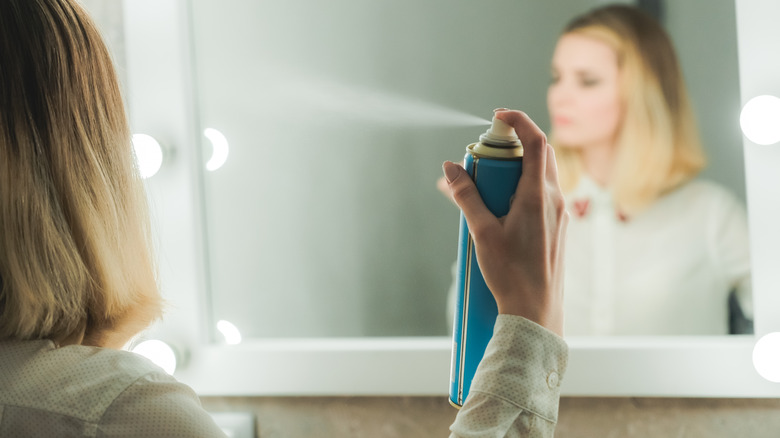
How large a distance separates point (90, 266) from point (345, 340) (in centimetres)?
35

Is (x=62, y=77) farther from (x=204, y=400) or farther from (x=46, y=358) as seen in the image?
(x=204, y=400)

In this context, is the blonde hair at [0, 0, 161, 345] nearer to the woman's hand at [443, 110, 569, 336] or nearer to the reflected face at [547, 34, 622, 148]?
the woman's hand at [443, 110, 569, 336]

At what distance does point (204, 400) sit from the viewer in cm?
78

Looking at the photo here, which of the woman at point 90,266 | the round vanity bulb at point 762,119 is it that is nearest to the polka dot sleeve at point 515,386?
the woman at point 90,266

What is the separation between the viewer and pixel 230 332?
2.50 ft

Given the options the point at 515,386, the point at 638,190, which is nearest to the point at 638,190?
the point at 638,190

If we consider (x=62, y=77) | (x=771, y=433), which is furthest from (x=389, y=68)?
(x=771, y=433)

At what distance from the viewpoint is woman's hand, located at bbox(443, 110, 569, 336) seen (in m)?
0.43

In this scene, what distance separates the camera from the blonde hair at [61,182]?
0.40 meters

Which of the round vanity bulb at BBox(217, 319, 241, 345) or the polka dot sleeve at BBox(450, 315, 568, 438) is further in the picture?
the round vanity bulb at BBox(217, 319, 241, 345)

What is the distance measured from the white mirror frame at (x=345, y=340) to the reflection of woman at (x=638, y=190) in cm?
3

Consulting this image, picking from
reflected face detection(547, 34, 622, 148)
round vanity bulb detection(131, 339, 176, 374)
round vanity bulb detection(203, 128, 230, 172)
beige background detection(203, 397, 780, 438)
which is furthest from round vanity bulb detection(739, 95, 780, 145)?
round vanity bulb detection(131, 339, 176, 374)

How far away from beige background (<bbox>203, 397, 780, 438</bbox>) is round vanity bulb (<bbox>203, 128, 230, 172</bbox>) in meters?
0.29

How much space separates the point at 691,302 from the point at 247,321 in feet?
1.62
